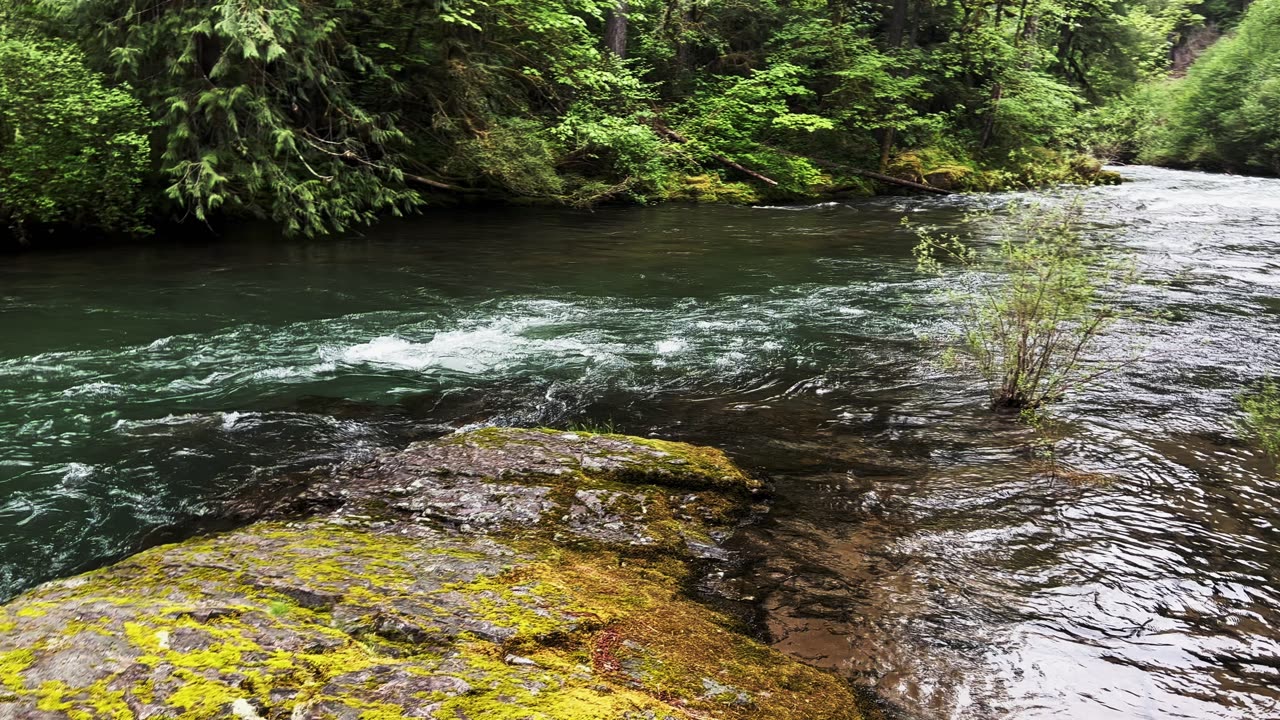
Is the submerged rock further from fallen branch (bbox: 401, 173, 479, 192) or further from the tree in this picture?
fallen branch (bbox: 401, 173, 479, 192)

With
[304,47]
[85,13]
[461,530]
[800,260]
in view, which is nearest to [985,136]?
[800,260]

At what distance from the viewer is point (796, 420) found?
6.55m

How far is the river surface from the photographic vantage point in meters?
3.60

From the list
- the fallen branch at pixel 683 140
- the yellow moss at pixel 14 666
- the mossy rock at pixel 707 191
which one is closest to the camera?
the yellow moss at pixel 14 666

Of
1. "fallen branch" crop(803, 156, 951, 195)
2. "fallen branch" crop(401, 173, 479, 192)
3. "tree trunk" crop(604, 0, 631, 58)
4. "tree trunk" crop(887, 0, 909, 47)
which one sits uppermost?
"tree trunk" crop(887, 0, 909, 47)

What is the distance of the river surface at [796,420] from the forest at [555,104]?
173 cm

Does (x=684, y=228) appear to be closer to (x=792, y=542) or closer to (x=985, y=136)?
(x=792, y=542)

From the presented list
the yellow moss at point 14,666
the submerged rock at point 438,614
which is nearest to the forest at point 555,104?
the submerged rock at point 438,614

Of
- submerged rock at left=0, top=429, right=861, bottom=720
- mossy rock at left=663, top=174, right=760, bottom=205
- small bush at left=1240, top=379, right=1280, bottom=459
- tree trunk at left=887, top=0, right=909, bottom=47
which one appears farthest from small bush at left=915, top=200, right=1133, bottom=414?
tree trunk at left=887, top=0, right=909, bottom=47

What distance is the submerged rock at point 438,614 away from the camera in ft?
6.86

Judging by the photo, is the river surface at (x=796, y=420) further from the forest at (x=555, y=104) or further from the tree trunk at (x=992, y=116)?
the tree trunk at (x=992, y=116)

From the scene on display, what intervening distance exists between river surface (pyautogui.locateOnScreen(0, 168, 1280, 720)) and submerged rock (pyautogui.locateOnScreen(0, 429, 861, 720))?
1.76ft

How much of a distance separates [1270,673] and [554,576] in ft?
10.2

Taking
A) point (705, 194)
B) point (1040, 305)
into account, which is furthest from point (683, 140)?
point (1040, 305)
